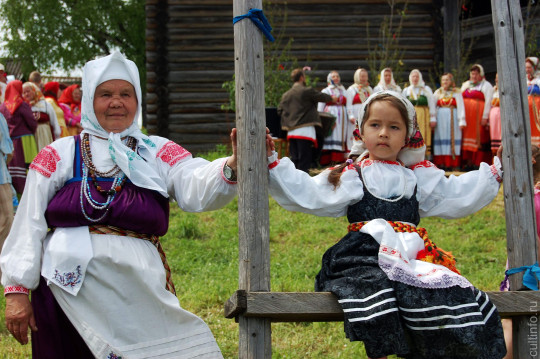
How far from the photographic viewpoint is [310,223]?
852cm

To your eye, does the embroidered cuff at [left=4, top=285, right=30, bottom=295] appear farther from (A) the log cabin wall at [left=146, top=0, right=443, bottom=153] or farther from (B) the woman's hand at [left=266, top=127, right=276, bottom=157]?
(A) the log cabin wall at [left=146, top=0, right=443, bottom=153]

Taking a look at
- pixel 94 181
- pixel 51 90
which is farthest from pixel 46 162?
pixel 51 90

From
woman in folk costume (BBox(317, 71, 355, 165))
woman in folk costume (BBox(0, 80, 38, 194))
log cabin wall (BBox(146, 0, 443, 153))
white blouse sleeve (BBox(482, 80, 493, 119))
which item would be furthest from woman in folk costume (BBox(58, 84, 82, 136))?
white blouse sleeve (BBox(482, 80, 493, 119))

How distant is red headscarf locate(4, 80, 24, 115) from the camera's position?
9.61m

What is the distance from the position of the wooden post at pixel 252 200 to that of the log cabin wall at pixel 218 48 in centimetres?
1064

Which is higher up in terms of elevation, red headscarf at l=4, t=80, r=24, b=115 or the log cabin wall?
the log cabin wall

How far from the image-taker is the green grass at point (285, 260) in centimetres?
511

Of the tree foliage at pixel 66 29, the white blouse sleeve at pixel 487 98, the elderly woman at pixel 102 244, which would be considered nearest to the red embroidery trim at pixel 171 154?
the elderly woman at pixel 102 244

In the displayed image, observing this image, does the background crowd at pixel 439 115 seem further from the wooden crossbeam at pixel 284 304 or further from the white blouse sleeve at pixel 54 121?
the wooden crossbeam at pixel 284 304

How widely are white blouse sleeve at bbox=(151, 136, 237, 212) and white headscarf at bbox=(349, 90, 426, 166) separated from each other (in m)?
0.75

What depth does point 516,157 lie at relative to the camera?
12.7 ft

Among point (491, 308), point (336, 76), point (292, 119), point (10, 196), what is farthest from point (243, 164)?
point (336, 76)

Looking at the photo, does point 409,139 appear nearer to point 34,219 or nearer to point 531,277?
point 531,277

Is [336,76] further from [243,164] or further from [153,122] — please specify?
[243,164]
